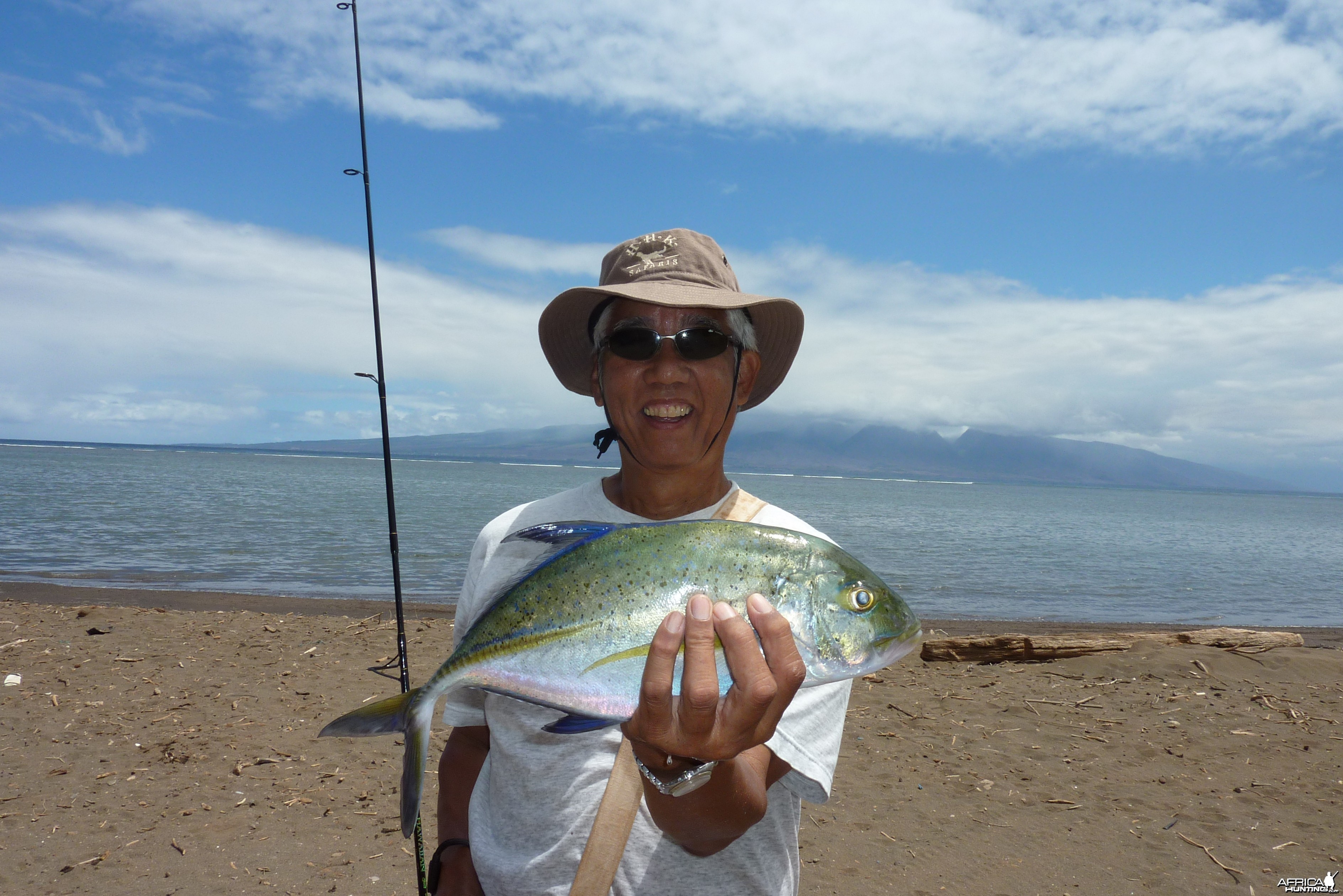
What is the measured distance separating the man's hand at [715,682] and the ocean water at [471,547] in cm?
1894

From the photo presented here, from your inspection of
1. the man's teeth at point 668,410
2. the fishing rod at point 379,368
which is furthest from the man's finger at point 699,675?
the fishing rod at point 379,368

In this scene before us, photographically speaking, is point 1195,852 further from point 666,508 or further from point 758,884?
point 666,508


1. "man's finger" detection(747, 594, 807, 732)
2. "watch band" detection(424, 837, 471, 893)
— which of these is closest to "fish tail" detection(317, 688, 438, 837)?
"watch band" detection(424, 837, 471, 893)

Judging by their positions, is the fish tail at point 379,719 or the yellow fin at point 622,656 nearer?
the yellow fin at point 622,656

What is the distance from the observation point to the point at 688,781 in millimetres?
1869

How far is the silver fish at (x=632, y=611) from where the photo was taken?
1.96 metres

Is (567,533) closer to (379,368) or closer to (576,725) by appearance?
(576,725)

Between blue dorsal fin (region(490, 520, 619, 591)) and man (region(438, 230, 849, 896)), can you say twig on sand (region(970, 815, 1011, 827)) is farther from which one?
blue dorsal fin (region(490, 520, 619, 591))

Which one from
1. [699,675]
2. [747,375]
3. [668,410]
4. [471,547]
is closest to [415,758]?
[699,675]

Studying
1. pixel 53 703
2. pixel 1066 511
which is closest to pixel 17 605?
pixel 53 703

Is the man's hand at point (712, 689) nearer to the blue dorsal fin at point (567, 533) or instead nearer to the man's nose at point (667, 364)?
the blue dorsal fin at point (567, 533)

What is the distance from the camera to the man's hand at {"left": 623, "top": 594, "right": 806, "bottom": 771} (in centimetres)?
179

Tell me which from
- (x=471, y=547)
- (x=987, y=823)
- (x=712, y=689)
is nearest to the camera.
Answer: (x=712, y=689)

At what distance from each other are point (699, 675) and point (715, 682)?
41 mm
